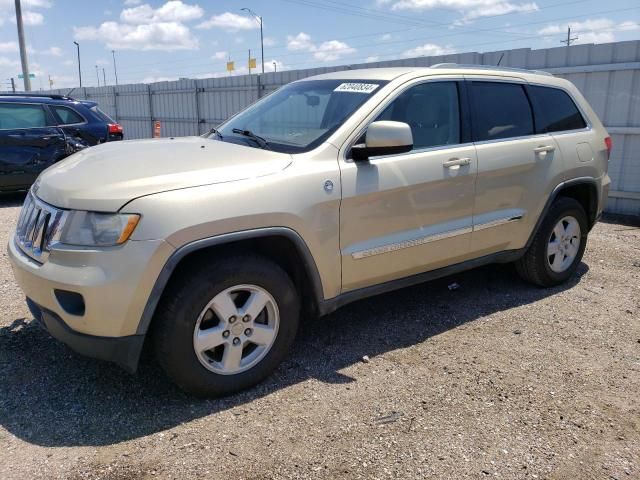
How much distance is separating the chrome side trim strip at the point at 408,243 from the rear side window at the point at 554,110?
4.32ft

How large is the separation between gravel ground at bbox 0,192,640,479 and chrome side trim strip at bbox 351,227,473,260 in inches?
28.1

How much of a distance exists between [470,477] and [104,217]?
83.2 inches

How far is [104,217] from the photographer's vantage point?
276 cm

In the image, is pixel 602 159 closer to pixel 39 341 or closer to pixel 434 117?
pixel 434 117

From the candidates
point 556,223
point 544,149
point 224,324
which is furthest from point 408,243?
point 556,223

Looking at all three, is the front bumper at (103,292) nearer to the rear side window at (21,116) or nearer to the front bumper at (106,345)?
the front bumper at (106,345)

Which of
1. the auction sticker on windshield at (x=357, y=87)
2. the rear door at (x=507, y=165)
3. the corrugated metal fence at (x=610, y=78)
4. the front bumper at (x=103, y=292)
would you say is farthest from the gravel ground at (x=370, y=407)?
the corrugated metal fence at (x=610, y=78)

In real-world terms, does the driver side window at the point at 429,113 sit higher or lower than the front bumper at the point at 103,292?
higher

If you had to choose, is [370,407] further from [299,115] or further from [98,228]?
[299,115]

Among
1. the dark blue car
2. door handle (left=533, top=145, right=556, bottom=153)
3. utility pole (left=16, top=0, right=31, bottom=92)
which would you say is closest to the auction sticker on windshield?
door handle (left=533, top=145, right=556, bottom=153)

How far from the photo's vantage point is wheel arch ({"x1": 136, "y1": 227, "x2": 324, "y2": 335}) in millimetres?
2822

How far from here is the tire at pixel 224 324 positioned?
115 inches

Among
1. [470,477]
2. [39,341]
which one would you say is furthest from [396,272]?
[39,341]

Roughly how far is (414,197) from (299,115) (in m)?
1.01
